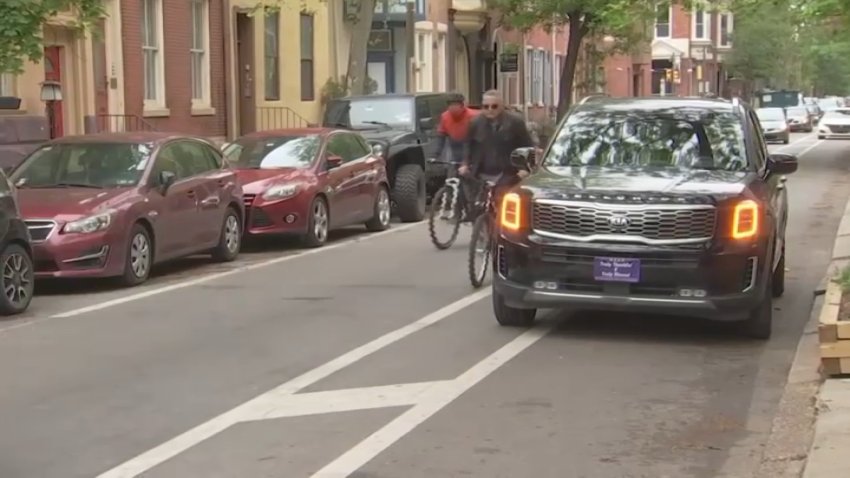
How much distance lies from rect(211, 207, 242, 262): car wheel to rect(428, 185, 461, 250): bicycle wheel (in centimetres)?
224

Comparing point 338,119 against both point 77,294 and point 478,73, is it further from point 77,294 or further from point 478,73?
point 478,73

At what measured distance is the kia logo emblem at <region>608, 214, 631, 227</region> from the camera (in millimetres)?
9141

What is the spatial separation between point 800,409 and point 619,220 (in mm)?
2119

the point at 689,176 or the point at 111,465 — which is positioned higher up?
the point at 689,176

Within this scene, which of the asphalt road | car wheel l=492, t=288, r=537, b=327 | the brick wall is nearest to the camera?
the asphalt road

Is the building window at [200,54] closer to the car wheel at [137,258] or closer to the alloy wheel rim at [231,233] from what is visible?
the alloy wheel rim at [231,233]

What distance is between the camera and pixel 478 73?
43344 mm

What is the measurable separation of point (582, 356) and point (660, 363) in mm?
549

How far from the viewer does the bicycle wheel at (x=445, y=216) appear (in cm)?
1414

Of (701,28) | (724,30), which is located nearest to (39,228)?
(701,28)

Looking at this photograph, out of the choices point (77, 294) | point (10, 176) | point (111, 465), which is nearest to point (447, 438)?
point (111, 465)

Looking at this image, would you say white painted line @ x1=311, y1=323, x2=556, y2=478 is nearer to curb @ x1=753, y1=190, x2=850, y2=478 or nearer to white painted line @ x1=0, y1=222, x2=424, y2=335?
curb @ x1=753, y1=190, x2=850, y2=478

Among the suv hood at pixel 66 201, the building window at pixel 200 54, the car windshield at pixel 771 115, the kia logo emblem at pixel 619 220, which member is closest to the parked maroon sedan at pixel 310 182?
the suv hood at pixel 66 201

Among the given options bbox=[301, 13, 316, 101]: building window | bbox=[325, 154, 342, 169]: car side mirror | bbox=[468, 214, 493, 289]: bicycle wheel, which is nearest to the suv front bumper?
bbox=[468, 214, 493, 289]: bicycle wheel
